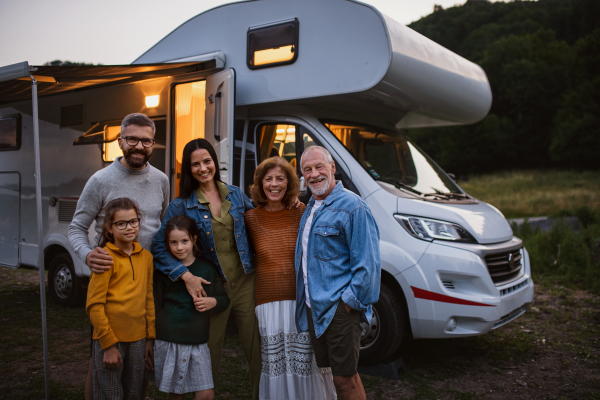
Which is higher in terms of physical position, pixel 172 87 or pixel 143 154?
pixel 172 87

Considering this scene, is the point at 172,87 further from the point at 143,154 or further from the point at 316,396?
the point at 316,396

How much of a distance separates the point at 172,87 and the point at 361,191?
2.27 meters

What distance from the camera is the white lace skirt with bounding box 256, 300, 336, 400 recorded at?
2729 millimetres

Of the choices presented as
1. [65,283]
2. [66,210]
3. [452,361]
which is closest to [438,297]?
[452,361]

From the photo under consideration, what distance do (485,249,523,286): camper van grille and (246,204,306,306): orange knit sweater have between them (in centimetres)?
195

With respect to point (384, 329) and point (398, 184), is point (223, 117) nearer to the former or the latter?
point (398, 184)

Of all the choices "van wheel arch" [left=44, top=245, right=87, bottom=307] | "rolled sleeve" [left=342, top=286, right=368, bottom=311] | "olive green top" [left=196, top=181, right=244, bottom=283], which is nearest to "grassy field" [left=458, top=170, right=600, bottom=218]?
"van wheel arch" [left=44, top=245, right=87, bottom=307]

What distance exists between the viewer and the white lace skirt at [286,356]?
2729mm

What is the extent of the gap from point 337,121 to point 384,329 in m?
1.99

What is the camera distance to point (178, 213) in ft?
9.05

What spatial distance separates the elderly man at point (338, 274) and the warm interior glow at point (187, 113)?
250 cm

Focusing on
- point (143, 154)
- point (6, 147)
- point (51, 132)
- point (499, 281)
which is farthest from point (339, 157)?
point (6, 147)

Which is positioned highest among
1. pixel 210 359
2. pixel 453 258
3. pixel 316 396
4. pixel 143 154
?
pixel 143 154

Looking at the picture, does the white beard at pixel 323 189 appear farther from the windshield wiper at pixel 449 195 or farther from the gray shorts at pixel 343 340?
the windshield wiper at pixel 449 195
